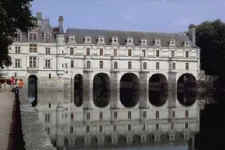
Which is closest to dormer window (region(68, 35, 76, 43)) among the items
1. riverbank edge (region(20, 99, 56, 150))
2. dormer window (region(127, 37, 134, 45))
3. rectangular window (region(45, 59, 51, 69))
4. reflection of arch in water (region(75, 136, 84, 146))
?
rectangular window (region(45, 59, 51, 69))

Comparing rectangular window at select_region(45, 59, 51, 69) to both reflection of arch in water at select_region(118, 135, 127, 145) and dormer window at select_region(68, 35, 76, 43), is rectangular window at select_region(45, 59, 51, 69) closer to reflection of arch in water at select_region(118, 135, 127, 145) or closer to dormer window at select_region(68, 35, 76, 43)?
dormer window at select_region(68, 35, 76, 43)

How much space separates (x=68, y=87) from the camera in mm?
43000

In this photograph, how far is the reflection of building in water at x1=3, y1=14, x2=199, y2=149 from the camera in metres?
22.1

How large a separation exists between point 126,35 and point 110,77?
728 cm

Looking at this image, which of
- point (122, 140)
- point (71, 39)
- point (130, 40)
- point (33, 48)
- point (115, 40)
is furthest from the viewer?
point (130, 40)

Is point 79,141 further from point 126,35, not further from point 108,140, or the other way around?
point 126,35

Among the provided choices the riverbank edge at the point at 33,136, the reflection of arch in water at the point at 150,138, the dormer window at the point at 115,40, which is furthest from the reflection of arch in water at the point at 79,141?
the dormer window at the point at 115,40

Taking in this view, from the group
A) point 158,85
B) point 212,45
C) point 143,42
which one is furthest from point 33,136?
point 212,45

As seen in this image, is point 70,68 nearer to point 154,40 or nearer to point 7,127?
point 154,40

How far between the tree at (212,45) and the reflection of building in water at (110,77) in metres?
4.38

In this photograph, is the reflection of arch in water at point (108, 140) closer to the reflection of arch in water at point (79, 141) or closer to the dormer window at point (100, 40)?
the reflection of arch in water at point (79, 141)

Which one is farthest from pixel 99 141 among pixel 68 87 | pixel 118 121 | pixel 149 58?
pixel 149 58

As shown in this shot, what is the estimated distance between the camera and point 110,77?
4794cm

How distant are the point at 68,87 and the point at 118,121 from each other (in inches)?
831
